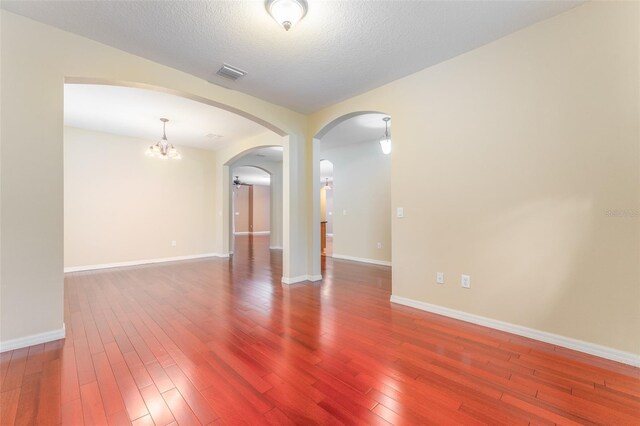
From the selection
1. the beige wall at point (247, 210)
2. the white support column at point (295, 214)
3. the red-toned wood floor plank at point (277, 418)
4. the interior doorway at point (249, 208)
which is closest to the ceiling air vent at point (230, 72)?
the white support column at point (295, 214)

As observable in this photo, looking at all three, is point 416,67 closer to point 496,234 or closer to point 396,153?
point 396,153

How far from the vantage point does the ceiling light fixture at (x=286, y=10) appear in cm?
196

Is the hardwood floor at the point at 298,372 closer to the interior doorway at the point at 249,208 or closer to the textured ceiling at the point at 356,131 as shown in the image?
the textured ceiling at the point at 356,131

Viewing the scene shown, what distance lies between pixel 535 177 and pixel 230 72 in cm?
322

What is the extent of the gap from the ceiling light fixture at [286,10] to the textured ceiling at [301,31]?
79mm

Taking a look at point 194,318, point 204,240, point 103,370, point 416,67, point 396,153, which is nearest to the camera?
point 103,370

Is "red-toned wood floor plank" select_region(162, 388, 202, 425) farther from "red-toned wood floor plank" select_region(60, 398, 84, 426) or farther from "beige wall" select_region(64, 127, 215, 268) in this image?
"beige wall" select_region(64, 127, 215, 268)

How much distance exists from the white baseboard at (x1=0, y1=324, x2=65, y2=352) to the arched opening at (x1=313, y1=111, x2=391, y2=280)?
3.87 m

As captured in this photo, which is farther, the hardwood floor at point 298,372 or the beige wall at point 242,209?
the beige wall at point 242,209

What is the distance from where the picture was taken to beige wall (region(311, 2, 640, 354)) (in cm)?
197

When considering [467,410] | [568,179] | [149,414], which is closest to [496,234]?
[568,179]

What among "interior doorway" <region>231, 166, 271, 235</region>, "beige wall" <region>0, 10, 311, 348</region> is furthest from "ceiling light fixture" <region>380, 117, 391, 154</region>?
"interior doorway" <region>231, 166, 271, 235</region>

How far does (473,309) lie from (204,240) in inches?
244

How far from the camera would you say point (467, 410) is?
1460mm
